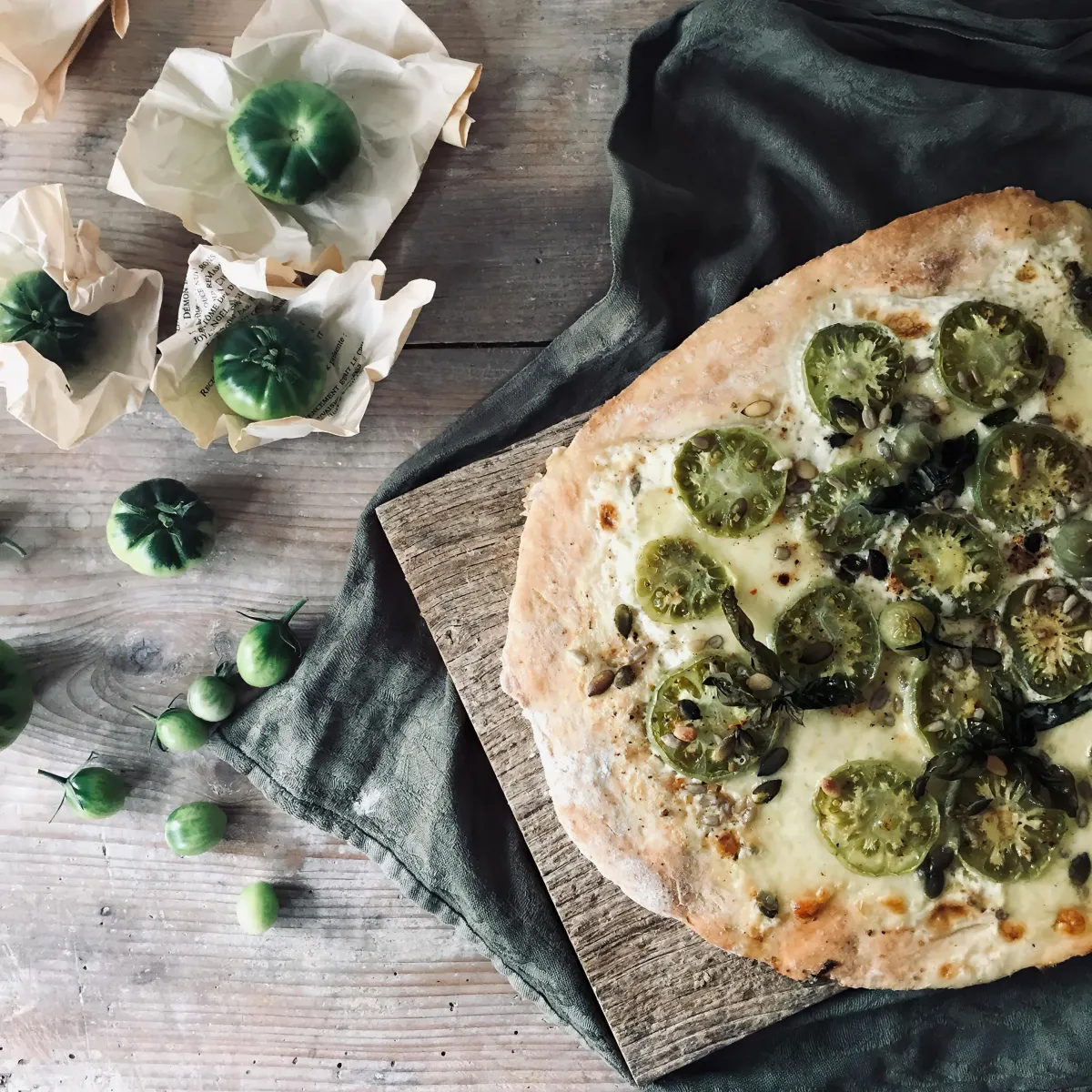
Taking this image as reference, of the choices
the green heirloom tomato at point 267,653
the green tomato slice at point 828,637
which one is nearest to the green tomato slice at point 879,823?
the green tomato slice at point 828,637

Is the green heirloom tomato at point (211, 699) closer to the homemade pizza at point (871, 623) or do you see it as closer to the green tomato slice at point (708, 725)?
the homemade pizza at point (871, 623)

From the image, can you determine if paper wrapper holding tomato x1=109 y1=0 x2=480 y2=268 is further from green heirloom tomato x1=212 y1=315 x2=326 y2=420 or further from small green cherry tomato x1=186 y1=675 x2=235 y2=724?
small green cherry tomato x1=186 y1=675 x2=235 y2=724

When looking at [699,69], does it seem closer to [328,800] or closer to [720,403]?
[720,403]

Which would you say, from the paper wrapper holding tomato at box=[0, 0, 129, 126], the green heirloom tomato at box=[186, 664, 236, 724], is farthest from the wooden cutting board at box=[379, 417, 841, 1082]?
the paper wrapper holding tomato at box=[0, 0, 129, 126]

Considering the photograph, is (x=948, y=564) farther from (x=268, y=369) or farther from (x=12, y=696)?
(x=12, y=696)

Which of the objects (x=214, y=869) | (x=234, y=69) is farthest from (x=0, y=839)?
(x=234, y=69)

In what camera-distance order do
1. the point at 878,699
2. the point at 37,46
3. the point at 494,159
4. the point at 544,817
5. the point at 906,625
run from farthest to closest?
the point at 494,159 → the point at 37,46 → the point at 544,817 → the point at 878,699 → the point at 906,625

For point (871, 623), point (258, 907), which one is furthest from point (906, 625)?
point (258, 907)
